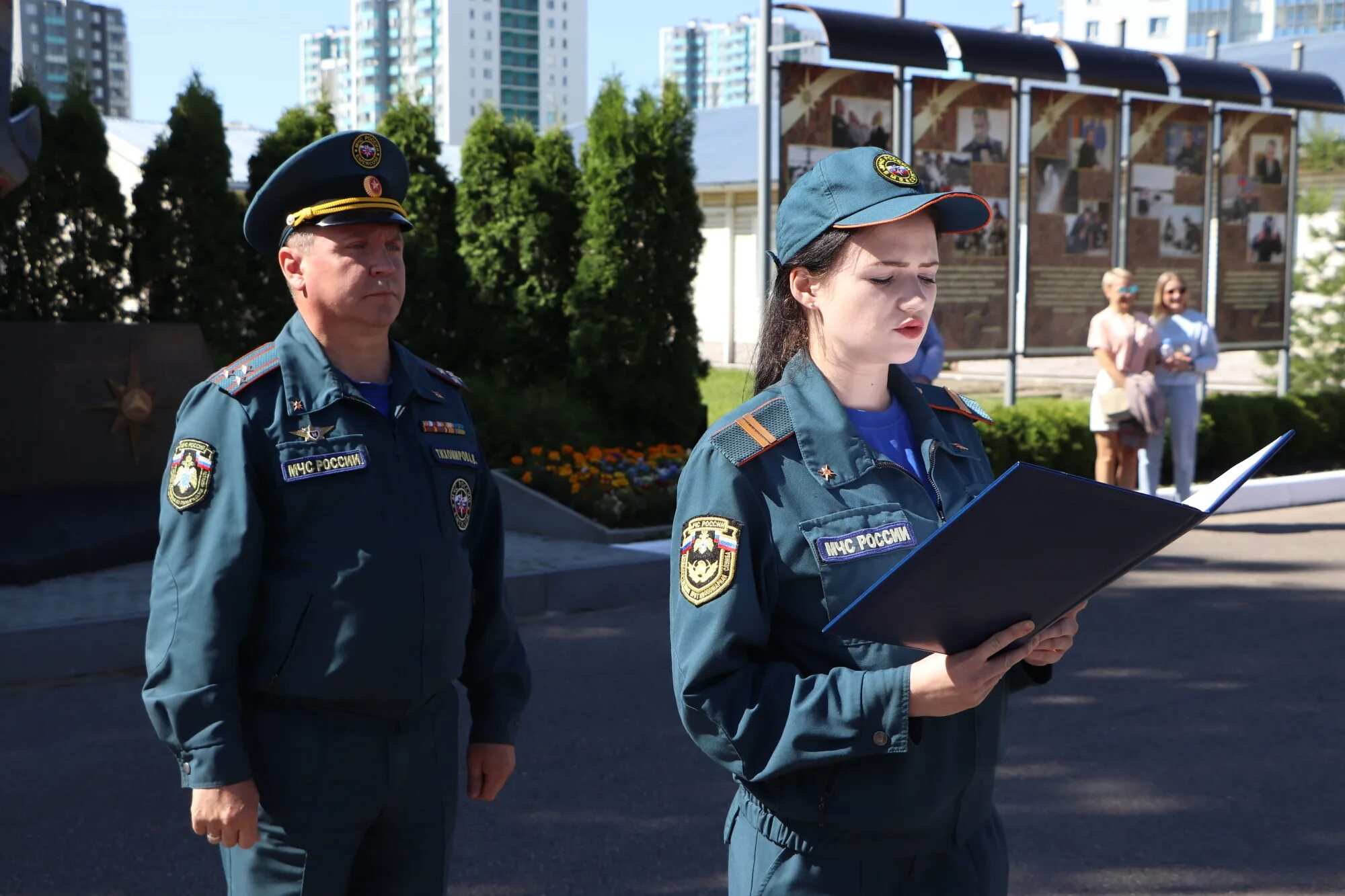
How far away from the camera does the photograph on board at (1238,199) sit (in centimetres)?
1530

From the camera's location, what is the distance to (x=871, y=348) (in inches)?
85.4

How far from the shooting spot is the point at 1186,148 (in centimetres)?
1480

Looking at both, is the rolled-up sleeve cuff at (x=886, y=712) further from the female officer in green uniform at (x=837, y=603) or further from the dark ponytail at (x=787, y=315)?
the dark ponytail at (x=787, y=315)

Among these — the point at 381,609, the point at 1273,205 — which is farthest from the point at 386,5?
the point at 381,609

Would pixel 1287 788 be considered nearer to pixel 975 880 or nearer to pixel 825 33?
pixel 975 880

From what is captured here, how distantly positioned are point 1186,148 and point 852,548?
14.1 meters

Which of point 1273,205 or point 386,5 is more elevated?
point 386,5

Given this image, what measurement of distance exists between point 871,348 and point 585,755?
3.59m

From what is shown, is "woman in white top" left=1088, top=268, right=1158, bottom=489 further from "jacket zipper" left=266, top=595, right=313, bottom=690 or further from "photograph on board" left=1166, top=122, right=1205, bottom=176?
"jacket zipper" left=266, top=595, right=313, bottom=690

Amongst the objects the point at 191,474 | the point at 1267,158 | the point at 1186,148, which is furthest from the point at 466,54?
the point at 191,474

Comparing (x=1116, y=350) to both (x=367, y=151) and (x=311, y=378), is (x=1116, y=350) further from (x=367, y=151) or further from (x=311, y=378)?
(x=311, y=378)

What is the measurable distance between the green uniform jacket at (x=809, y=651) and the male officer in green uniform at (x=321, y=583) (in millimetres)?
674

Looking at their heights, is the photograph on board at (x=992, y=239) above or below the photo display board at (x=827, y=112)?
below

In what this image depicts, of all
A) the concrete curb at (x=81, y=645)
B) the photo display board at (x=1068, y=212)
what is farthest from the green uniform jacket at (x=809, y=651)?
the photo display board at (x=1068, y=212)
